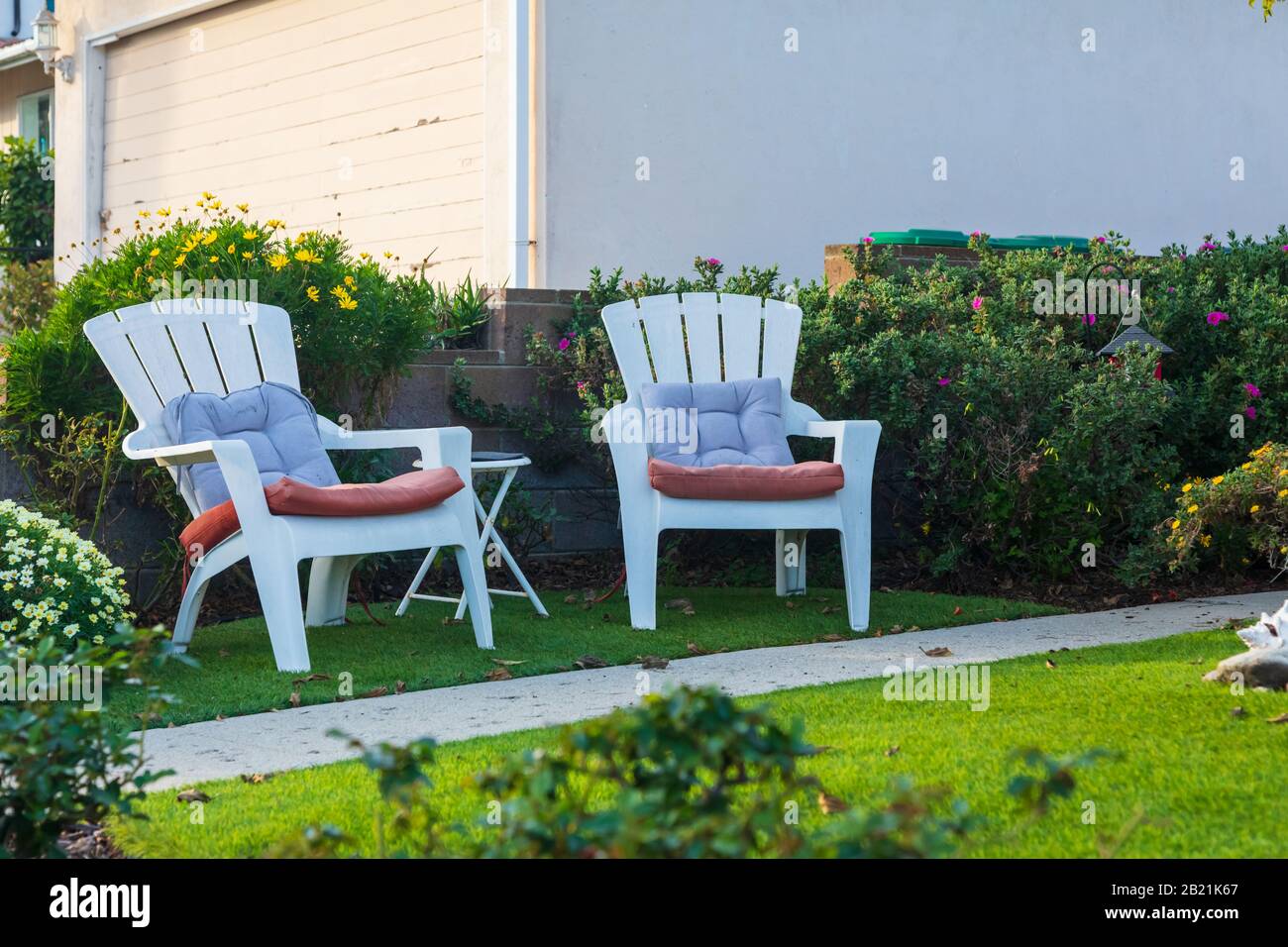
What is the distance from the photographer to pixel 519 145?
23.3 feet

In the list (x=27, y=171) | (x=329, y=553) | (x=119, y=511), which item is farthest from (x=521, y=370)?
(x=27, y=171)

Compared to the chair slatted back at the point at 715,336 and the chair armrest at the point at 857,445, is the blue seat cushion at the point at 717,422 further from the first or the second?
the chair armrest at the point at 857,445

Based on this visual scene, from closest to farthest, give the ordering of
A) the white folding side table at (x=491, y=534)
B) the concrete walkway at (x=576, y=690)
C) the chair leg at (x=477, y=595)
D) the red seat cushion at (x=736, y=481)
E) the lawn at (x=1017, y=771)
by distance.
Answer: the lawn at (x=1017, y=771) → the concrete walkway at (x=576, y=690) → the chair leg at (x=477, y=595) → the red seat cushion at (x=736, y=481) → the white folding side table at (x=491, y=534)

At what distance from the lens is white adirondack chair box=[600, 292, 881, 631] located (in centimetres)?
498

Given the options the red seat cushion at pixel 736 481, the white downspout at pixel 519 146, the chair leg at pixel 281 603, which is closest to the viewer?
the chair leg at pixel 281 603

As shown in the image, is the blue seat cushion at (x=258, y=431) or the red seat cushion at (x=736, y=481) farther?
the red seat cushion at (x=736, y=481)

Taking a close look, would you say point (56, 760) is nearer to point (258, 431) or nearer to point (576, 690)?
point (576, 690)

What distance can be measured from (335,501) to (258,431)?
2.54ft

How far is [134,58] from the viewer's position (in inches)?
385

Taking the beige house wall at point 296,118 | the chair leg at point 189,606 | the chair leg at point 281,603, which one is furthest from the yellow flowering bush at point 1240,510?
the beige house wall at point 296,118

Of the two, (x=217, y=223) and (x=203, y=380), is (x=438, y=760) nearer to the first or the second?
(x=203, y=380)

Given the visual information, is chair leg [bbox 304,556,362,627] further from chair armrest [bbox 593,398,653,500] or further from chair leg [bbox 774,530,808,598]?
chair leg [bbox 774,530,808,598]

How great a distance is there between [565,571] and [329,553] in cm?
217

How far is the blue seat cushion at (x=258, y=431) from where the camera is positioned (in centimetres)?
465
